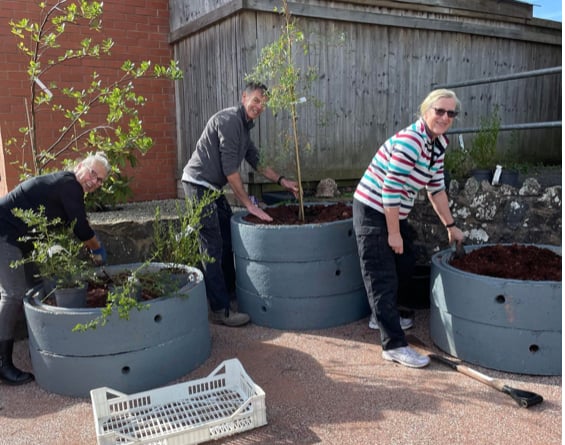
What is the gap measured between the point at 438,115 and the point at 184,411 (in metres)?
2.39

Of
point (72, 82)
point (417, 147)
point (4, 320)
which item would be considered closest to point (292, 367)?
point (417, 147)

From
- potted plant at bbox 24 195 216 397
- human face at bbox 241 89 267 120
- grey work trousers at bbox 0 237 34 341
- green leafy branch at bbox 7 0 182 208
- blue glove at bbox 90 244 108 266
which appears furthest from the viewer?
green leafy branch at bbox 7 0 182 208

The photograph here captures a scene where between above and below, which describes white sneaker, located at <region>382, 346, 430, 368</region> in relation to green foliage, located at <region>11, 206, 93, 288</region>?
below

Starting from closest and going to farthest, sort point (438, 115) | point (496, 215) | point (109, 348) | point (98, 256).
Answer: point (109, 348) → point (438, 115) → point (98, 256) → point (496, 215)

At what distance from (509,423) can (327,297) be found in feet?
5.79

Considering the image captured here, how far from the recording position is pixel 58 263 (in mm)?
3381

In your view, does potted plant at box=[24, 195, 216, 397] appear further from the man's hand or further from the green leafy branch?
the green leafy branch

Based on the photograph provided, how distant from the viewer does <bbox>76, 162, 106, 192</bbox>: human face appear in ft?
11.4

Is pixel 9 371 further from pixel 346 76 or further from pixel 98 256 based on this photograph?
pixel 346 76

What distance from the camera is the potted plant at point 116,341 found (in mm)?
3135

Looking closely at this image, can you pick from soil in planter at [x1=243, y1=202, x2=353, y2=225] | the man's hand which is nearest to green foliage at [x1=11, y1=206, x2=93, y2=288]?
the man's hand

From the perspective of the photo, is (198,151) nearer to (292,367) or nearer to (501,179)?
(292,367)

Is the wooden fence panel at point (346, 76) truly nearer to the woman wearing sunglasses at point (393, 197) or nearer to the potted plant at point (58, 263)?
the woman wearing sunglasses at point (393, 197)

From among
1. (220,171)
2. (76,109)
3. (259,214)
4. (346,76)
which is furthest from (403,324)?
(76,109)
